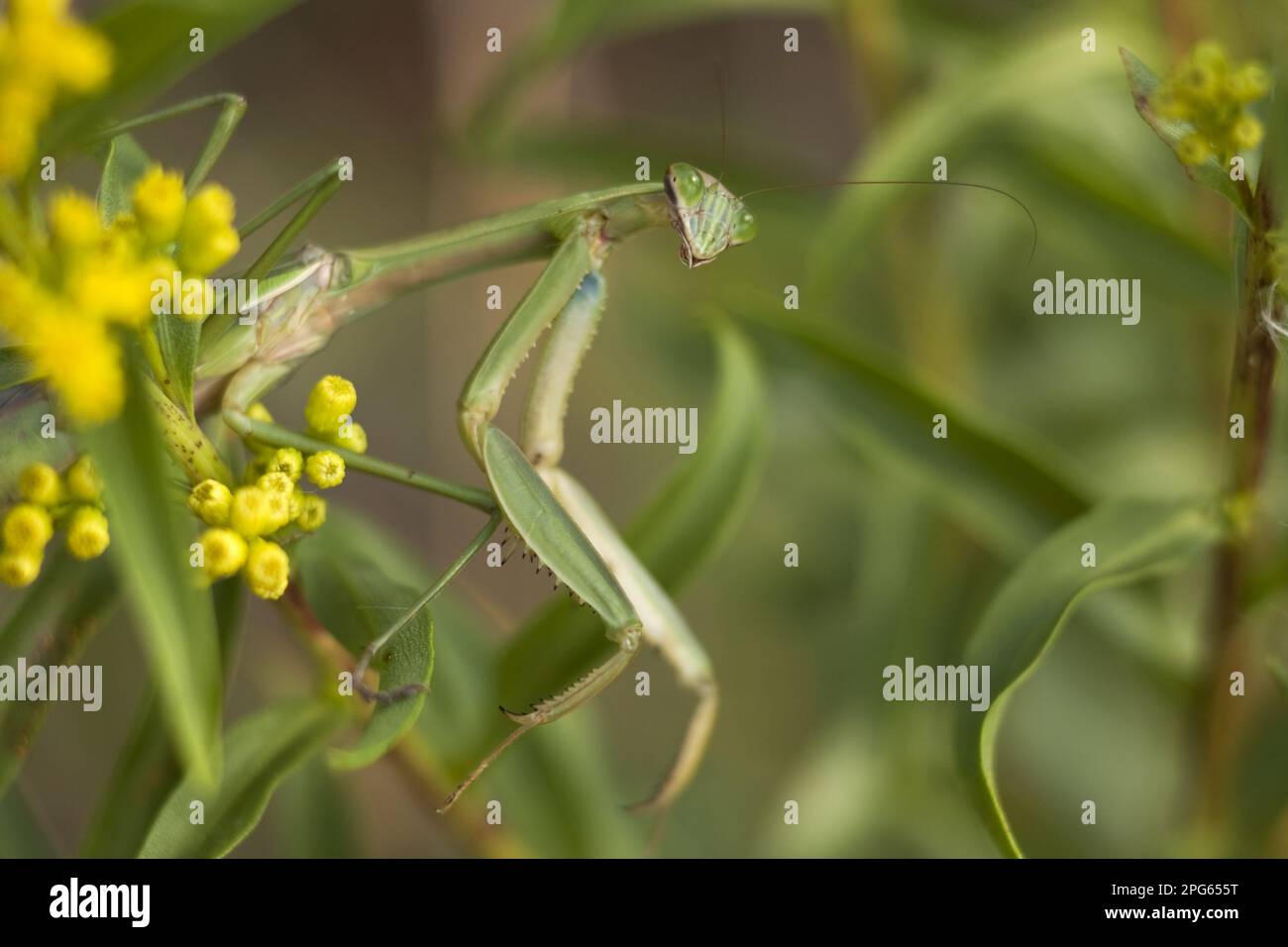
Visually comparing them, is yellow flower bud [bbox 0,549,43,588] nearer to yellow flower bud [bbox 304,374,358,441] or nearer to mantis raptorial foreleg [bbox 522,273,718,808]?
yellow flower bud [bbox 304,374,358,441]

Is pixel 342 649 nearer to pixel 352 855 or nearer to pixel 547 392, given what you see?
pixel 547 392

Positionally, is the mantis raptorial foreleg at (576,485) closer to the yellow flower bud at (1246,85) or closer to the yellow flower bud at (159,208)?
the yellow flower bud at (159,208)

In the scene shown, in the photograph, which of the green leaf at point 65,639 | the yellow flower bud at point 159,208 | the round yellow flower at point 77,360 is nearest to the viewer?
the round yellow flower at point 77,360

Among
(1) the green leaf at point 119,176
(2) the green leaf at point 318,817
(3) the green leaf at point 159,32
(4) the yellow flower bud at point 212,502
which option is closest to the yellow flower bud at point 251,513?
(4) the yellow flower bud at point 212,502

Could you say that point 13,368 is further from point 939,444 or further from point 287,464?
point 939,444
